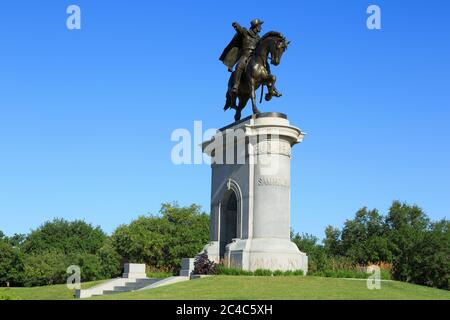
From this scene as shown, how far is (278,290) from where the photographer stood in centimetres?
1786

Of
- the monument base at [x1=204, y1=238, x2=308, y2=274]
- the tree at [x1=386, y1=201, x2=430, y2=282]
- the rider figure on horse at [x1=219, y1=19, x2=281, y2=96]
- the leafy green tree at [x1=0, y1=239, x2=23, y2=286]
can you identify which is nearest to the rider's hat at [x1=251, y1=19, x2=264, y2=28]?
the rider figure on horse at [x1=219, y1=19, x2=281, y2=96]

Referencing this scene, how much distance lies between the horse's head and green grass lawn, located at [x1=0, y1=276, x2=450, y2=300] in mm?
10003

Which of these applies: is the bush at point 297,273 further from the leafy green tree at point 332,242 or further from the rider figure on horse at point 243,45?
the leafy green tree at point 332,242

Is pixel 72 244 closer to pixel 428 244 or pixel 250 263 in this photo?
pixel 428 244

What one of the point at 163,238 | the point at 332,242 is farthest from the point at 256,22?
the point at 332,242

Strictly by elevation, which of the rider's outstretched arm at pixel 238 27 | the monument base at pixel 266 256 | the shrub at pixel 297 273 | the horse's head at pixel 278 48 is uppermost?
the rider's outstretched arm at pixel 238 27

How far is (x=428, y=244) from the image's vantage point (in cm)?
5278

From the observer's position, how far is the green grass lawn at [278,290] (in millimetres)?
16938

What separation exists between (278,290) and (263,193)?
7054mm

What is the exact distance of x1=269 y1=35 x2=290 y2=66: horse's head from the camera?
25875mm

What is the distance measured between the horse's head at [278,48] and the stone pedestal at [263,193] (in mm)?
2714

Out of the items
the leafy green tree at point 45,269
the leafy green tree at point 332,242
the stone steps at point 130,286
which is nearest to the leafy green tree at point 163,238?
the leafy green tree at point 45,269
